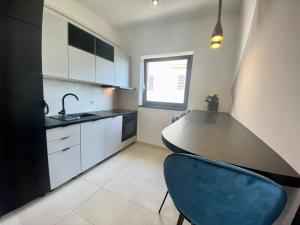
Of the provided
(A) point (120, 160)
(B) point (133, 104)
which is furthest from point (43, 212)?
(B) point (133, 104)

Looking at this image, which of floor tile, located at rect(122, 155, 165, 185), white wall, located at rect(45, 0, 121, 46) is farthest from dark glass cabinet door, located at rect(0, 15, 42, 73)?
floor tile, located at rect(122, 155, 165, 185)

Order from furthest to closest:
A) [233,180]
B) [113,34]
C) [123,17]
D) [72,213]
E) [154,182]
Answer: [113,34] < [123,17] < [154,182] < [72,213] < [233,180]

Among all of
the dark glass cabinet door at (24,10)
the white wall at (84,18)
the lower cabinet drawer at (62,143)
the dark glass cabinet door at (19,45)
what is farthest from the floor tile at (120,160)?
the white wall at (84,18)

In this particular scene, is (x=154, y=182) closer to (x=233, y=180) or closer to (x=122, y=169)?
(x=122, y=169)

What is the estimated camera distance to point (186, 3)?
85.7 inches

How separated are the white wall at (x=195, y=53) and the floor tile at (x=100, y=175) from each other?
132 cm

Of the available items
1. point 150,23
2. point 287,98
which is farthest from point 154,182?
point 150,23

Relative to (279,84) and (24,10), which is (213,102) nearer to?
(279,84)

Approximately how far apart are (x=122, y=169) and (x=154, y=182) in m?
0.60

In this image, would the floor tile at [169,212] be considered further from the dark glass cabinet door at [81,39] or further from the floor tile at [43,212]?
the dark glass cabinet door at [81,39]

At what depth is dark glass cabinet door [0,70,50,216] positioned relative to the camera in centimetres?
Result: 121

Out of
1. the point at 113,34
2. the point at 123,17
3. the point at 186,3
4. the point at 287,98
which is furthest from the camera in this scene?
the point at 113,34

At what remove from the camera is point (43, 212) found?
4.59ft

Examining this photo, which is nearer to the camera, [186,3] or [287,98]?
[287,98]
